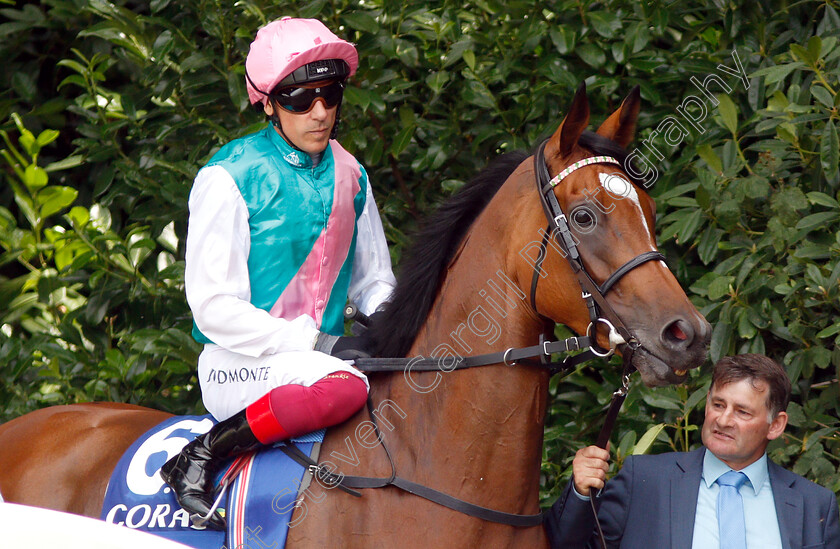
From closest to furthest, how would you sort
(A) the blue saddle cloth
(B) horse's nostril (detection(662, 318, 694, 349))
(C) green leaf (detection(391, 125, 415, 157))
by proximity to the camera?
(B) horse's nostril (detection(662, 318, 694, 349)), (A) the blue saddle cloth, (C) green leaf (detection(391, 125, 415, 157))

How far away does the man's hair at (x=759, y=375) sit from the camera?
2.44 metres

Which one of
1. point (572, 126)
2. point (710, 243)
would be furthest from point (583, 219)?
point (710, 243)

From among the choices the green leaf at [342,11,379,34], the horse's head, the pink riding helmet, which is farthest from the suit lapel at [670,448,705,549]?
the green leaf at [342,11,379,34]

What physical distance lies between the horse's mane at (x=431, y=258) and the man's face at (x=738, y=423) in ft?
2.91

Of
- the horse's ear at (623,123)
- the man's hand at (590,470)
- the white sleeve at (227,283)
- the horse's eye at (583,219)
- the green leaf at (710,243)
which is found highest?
the horse's ear at (623,123)

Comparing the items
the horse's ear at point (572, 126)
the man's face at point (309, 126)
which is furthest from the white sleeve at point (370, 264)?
the horse's ear at point (572, 126)

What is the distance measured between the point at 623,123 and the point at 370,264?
93cm

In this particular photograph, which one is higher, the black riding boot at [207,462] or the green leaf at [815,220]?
the green leaf at [815,220]

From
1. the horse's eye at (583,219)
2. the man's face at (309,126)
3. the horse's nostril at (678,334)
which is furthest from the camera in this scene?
the man's face at (309,126)

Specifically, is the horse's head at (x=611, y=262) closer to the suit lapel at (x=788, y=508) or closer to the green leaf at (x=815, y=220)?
the suit lapel at (x=788, y=508)

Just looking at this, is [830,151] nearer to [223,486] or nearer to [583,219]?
[583,219]

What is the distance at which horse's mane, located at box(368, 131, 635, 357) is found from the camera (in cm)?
225

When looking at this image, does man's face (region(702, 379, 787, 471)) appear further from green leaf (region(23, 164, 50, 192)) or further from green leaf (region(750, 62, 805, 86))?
green leaf (region(23, 164, 50, 192))

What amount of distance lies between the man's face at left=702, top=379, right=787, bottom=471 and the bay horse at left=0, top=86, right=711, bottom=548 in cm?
59
